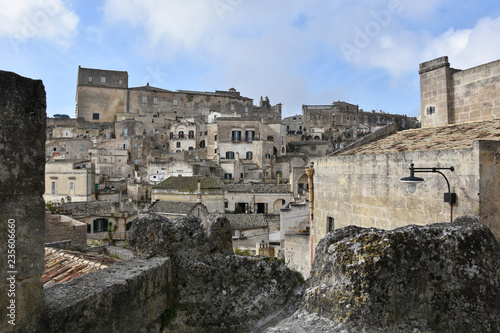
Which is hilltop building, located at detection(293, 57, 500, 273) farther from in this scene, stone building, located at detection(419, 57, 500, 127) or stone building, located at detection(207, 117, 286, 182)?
stone building, located at detection(207, 117, 286, 182)

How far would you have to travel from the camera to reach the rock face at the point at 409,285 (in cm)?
270

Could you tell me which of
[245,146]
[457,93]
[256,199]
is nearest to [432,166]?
[457,93]

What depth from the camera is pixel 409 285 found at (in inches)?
112

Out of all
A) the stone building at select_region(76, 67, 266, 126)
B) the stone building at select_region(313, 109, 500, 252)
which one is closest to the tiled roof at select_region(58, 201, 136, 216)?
the stone building at select_region(313, 109, 500, 252)

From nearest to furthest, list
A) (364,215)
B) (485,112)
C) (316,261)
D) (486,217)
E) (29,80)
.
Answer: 1. (29,80)
2. (316,261)
3. (486,217)
4. (364,215)
5. (485,112)

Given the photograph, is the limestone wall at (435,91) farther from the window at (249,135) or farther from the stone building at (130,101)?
the stone building at (130,101)

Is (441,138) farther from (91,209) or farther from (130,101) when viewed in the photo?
(130,101)

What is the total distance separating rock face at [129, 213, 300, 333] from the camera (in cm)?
388

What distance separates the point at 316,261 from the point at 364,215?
614cm

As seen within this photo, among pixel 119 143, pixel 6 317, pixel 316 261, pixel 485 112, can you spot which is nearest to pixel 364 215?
pixel 485 112

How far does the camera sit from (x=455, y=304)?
2896 millimetres

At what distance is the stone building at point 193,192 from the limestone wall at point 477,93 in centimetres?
2325

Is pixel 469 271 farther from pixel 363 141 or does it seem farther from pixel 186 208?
pixel 186 208

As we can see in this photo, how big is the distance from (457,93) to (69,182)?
38449 mm
